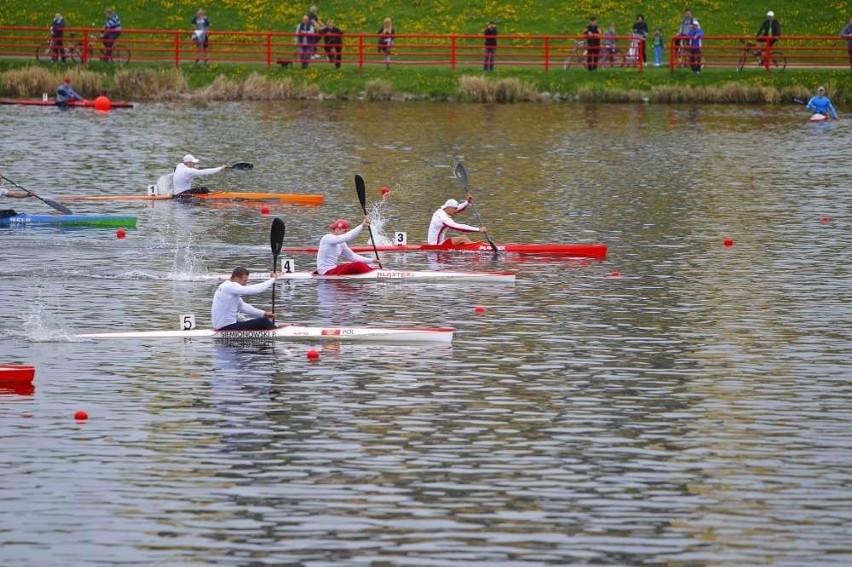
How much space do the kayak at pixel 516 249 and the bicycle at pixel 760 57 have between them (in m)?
33.4

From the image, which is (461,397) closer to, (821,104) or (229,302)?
(229,302)

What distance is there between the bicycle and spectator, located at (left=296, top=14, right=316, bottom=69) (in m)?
17.7

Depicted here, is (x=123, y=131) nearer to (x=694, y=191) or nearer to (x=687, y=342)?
(x=694, y=191)

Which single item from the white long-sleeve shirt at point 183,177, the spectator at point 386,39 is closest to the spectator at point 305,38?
the spectator at point 386,39

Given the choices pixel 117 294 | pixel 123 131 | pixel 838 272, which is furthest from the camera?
pixel 123 131

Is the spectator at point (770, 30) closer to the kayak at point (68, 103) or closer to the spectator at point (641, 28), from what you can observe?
the spectator at point (641, 28)

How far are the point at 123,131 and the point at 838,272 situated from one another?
103 feet

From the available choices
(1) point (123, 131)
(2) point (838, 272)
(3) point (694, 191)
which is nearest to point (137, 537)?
(2) point (838, 272)

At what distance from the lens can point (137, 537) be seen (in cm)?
1659

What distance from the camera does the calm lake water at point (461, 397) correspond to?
16734mm

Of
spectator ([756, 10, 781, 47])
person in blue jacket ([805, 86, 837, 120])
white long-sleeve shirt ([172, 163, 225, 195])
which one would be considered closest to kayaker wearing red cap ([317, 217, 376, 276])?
white long-sleeve shirt ([172, 163, 225, 195])

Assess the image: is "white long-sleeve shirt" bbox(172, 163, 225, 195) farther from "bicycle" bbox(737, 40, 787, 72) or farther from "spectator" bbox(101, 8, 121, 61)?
"bicycle" bbox(737, 40, 787, 72)

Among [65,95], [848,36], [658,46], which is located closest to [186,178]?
[65,95]

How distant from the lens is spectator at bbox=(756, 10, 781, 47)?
64.4 metres
